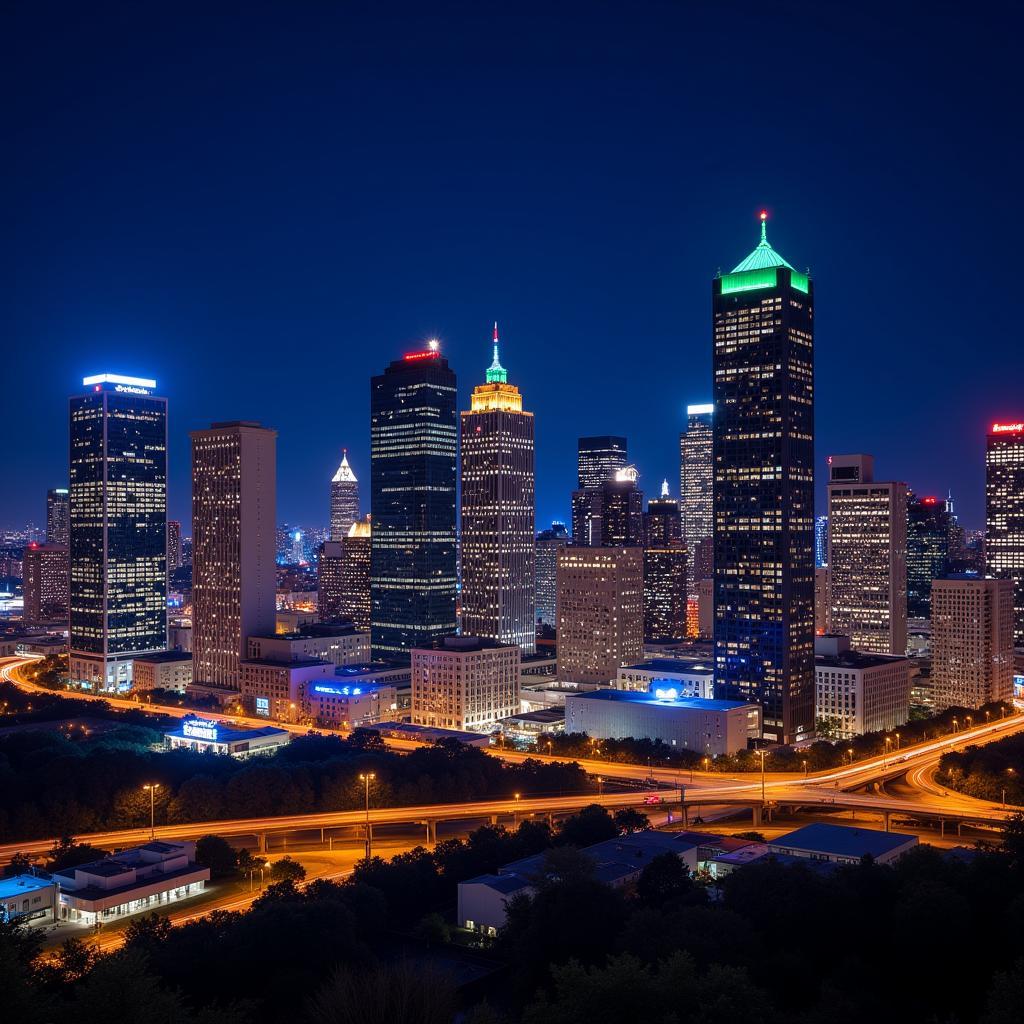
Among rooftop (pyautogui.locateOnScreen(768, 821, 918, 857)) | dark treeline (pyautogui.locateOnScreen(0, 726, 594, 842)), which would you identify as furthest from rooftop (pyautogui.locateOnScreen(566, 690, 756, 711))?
rooftop (pyautogui.locateOnScreen(768, 821, 918, 857))

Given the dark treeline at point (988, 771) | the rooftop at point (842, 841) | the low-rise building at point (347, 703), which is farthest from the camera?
the low-rise building at point (347, 703)

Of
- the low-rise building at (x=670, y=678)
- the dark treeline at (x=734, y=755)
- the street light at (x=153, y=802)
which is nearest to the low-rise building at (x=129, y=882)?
the street light at (x=153, y=802)

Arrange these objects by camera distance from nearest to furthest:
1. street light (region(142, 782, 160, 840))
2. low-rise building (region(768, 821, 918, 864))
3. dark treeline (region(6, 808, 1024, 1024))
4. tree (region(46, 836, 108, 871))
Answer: dark treeline (region(6, 808, 1024, 1024)), low-rise building (region(768, 821, 918, 864)), tree (region(46, 836, 108, 871)), street light (region(142, 782, 160, 840))

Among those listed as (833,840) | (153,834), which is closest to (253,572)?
(153,834)

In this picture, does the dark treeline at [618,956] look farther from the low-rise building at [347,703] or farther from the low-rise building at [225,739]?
the low-rise building at [347,703]

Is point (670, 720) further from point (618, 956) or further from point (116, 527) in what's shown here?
point (116, 527)

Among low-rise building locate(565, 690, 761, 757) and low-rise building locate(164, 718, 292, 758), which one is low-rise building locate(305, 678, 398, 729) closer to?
low-rise building locate(164, 718, 292, 758)
